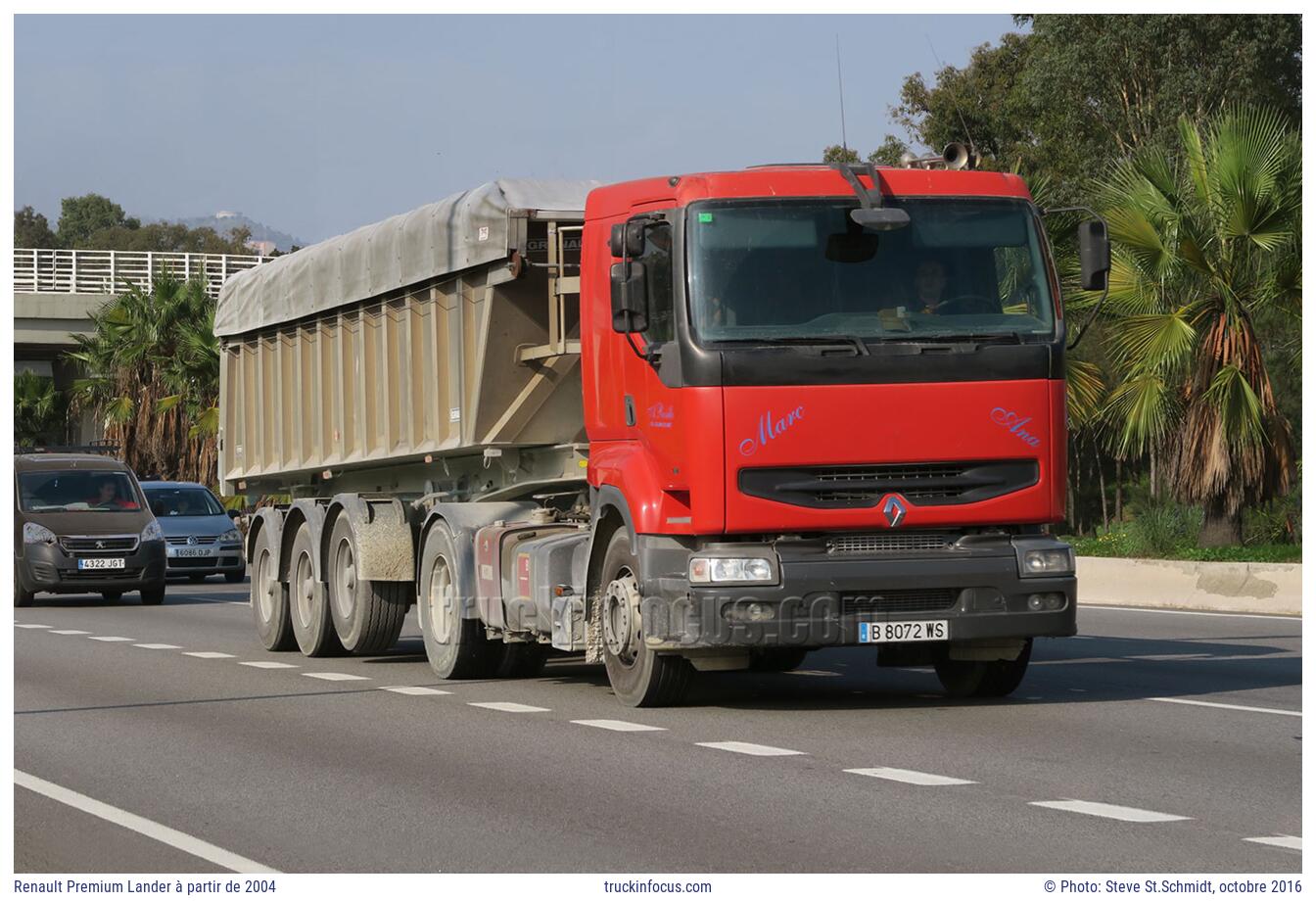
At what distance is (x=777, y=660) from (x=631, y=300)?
3849 millimetres

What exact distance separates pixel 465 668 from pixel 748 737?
14.2ft

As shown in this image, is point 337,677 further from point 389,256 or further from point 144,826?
point 144,826

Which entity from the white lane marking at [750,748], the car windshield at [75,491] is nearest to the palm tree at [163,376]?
the car windshield at [75,491]

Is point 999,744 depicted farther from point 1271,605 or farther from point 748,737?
point 1271,605

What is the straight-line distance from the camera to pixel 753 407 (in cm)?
1211

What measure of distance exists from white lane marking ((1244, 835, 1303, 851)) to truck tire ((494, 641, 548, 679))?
8.02 meters

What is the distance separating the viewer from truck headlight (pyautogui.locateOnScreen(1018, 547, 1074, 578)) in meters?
12.6

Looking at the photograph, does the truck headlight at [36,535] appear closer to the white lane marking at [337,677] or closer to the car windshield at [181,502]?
the car windshield at [181,502]

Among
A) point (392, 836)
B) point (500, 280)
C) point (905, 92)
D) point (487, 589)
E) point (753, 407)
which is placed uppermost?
point (905, 92)

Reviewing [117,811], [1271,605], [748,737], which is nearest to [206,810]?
[117,811]

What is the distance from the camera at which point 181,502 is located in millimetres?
36188

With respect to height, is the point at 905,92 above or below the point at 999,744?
above

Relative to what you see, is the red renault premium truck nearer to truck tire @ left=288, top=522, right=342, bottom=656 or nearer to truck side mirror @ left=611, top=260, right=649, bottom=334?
truck side mirror @ left=611, top=260, right=649, bottom=334

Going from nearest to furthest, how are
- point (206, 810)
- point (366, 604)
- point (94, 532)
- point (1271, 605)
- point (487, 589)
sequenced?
point (206, 810) → point (487, 589) → point (366, 604) → point (1271, 605) → point (94, 532)
